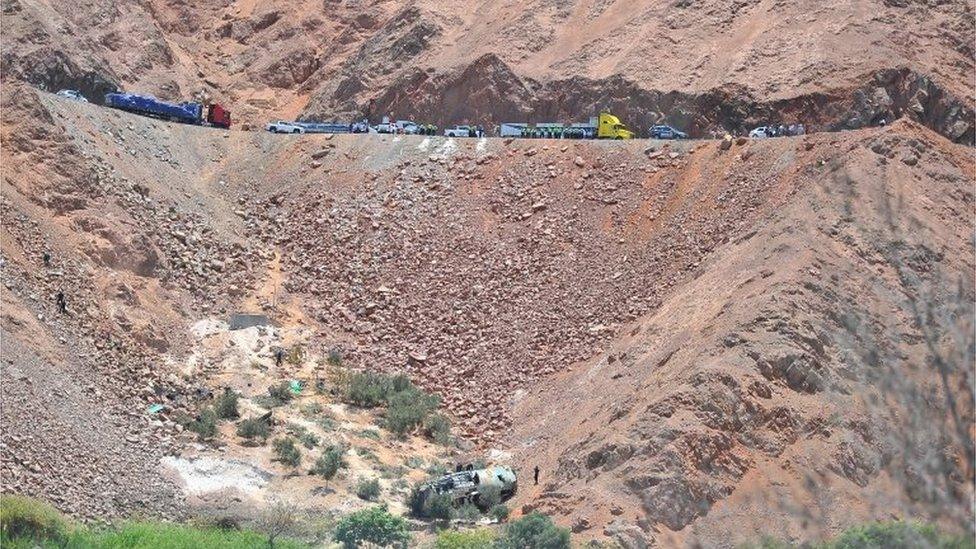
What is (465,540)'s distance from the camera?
32156 millimetres

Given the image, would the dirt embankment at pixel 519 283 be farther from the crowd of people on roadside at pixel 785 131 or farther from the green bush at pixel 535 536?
the crowd of people on roadside at pixel 785 131

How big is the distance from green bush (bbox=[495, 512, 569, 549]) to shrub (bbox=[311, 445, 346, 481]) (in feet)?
17.3

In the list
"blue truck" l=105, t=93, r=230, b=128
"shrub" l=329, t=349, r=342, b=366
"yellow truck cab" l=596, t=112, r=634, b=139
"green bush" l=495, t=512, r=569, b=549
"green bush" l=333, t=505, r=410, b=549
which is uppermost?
"blue truck" l=105, t=93, r=230, b=128

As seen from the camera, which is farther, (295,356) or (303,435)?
(295,356)

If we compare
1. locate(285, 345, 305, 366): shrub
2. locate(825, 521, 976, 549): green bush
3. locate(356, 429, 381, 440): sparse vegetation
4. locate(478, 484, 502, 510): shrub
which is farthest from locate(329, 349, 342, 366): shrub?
locate(825, 521, 976, 549): green bush

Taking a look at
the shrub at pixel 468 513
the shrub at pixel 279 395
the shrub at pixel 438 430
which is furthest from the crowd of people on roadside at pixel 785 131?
the shrub at pixel 468 513

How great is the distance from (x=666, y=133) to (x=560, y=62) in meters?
6.47

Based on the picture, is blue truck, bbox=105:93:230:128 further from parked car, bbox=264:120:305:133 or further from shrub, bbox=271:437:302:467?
shrub, bbox=271:437:302:467

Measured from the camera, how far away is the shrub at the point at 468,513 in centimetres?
3462

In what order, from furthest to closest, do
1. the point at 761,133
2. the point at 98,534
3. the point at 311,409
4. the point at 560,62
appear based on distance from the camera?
the point at 560,62 → the point at 761,133 → the point at 311,409 → the point at 98,534

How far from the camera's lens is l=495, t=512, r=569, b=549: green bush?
31.2 m

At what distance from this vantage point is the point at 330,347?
42.5 m

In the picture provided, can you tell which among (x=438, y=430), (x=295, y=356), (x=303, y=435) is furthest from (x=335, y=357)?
(x=303, y=435)

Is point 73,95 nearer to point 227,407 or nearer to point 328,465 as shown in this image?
point 227,407
